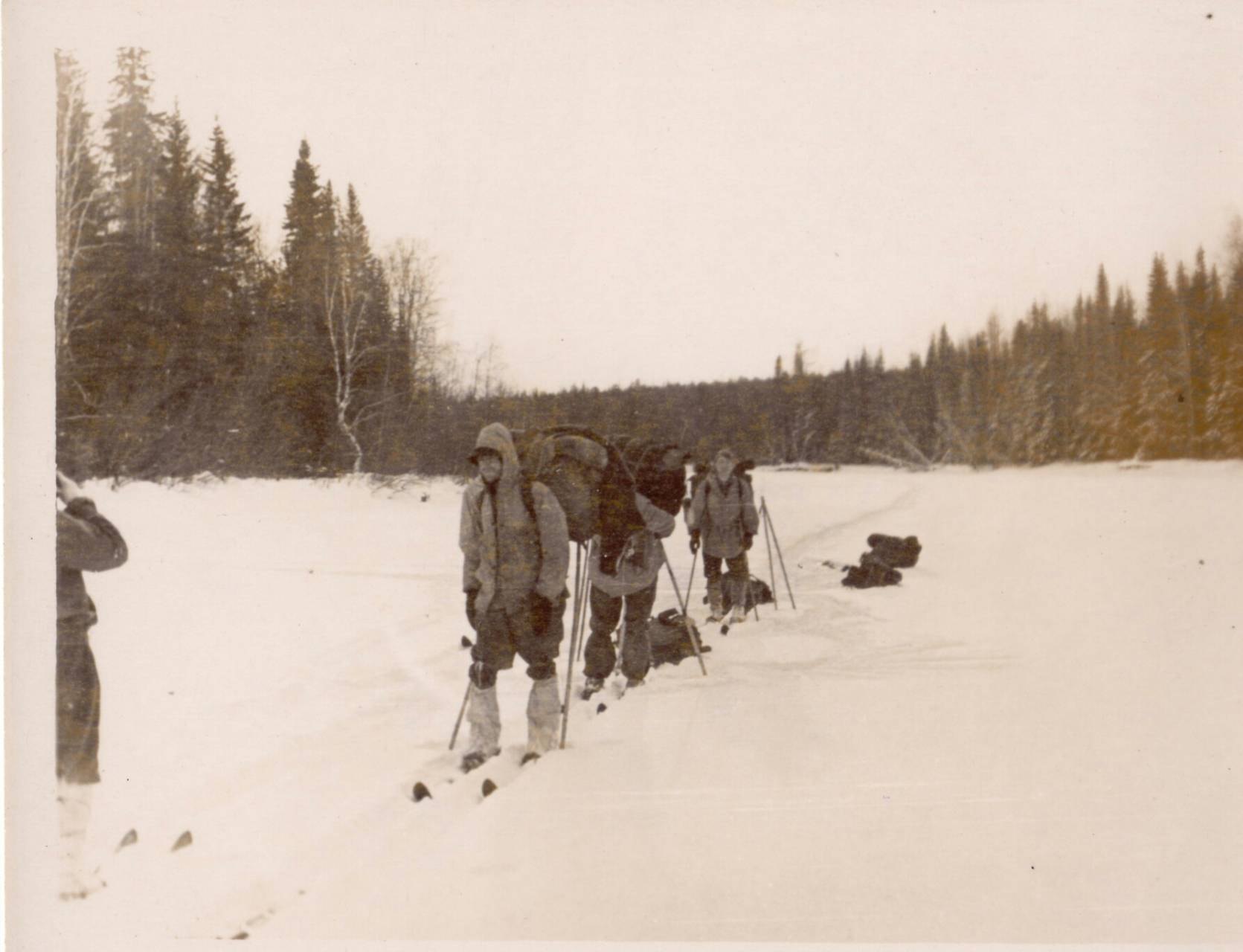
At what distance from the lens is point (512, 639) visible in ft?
13.1

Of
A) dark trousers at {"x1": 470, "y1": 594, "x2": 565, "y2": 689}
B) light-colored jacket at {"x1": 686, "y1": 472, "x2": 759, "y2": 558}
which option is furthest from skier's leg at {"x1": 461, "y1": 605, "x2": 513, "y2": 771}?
light-colored jacket at {"x1": 686, "y1": 472, "x2": 759, "y2": 558}

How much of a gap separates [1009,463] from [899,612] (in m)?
1.05

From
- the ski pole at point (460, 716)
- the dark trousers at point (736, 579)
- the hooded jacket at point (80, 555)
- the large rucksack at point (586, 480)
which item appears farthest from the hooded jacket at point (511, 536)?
the dark trousers at point (736, 579)

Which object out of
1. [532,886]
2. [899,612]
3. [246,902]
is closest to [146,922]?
[246,902]

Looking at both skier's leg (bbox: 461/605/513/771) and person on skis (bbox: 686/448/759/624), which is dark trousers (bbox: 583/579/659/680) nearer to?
person on skis (bbox: 686/448/759/624)

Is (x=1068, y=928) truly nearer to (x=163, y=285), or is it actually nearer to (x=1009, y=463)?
(x=1009, y=463)

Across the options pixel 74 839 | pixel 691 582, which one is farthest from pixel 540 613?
pixel 691 582

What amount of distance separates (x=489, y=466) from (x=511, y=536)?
345 mm

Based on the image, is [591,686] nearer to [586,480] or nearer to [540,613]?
[540,613]

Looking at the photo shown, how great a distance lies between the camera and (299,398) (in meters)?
4.50

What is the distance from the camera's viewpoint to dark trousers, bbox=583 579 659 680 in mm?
4934

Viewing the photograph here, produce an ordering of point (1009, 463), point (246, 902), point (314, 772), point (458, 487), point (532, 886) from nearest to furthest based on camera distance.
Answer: point (532, 886) → point (246, 902) → point (314, 772) → point (458, 487) → point (1009, 463)

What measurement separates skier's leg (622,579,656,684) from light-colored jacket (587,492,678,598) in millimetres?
104

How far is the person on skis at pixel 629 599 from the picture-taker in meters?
4.91
